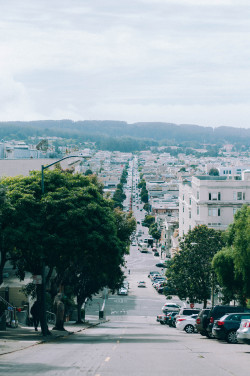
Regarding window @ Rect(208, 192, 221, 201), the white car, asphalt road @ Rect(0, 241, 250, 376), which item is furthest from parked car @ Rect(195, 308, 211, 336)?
window @ Rect(208, 192, 221, 201)

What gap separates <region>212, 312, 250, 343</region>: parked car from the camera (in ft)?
98.4

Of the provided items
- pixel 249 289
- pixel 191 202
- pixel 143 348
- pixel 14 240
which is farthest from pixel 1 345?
pixel 191 202

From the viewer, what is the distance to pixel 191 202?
348 feet

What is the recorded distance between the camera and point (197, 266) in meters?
69.1

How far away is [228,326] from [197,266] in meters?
38.8

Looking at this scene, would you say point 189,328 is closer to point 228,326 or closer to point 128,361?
point 228,326

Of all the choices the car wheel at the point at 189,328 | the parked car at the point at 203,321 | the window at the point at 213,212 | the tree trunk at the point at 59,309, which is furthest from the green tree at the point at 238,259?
the window at the point at 213,212

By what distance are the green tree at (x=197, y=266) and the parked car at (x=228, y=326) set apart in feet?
124

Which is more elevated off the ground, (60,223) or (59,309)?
(60,223)

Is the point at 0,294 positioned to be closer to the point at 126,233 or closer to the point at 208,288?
the point at 126,233

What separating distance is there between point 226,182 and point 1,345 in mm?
72453

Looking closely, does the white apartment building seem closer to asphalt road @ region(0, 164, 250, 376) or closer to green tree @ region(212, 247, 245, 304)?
green tree @ region(212, 247, 245, 304)

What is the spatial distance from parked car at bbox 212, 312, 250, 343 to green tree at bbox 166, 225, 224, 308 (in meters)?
37.7

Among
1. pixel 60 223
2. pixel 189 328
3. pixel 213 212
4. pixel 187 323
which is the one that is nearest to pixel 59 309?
pixel 60 223
